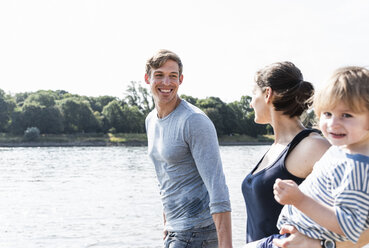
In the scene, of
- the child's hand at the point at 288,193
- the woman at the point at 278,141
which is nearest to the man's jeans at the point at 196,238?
the woman at the point at 278,141

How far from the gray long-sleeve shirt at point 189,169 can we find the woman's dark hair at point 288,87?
2.62 feet

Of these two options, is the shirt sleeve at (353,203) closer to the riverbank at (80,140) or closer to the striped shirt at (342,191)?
the striped shirt at (342,191)

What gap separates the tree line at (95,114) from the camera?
85875mm

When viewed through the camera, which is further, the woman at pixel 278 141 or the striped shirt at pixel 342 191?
the woman at pixel 278 141

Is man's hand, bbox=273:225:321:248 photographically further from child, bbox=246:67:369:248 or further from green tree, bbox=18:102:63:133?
green tree, bbox=18:102:63:133

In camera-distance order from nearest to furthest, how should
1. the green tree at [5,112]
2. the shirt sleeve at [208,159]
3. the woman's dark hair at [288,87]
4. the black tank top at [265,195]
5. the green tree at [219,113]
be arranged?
1. the black tank top at [265,195]
2. the woman's dark hair at [288,87]
3. the shirt sleeve at [208,159]
4. the green tree at [5,112]
5. the green tree at [219,113]

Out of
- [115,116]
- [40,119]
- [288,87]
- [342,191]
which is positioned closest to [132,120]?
[115,116]

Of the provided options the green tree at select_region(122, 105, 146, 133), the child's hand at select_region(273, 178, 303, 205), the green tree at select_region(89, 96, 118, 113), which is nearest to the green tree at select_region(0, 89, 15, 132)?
the green tree at select_region(122, 105, 146, 133)

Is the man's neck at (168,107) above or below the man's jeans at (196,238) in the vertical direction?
above

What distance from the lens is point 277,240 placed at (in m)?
2.36

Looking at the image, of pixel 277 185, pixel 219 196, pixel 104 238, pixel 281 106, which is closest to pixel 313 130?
pixel 281 106

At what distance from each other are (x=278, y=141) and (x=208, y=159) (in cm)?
70

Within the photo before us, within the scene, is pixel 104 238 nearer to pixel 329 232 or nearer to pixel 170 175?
pixel 170 175

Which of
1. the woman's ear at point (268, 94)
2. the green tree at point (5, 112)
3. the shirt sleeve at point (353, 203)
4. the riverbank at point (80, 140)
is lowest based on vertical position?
the riverbank at point (80, 140)
